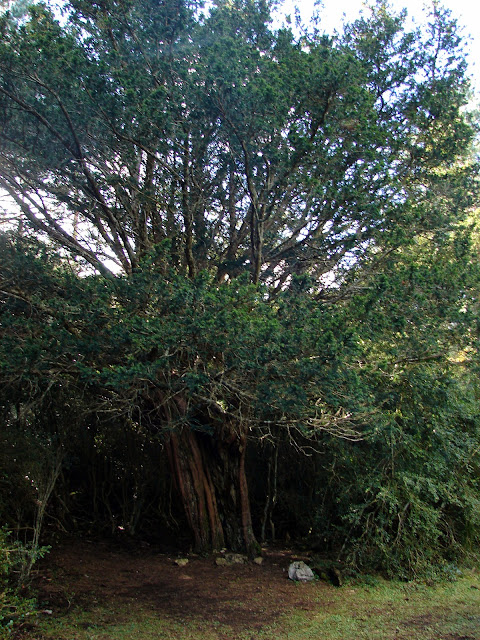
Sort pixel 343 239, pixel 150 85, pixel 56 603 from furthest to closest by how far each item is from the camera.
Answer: pixel 343 239 → pixel 150 85 → pixel 56 603

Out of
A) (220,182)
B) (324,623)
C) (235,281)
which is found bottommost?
(324,623)

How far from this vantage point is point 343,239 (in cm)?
576

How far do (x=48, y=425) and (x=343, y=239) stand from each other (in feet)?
14.1

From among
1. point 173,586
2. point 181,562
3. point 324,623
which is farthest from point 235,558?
point 324,623

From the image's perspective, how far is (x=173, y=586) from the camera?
553 centimetres

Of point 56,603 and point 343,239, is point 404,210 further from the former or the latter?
point 56,603

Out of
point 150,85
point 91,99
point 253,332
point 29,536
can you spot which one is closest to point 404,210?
point 253,332

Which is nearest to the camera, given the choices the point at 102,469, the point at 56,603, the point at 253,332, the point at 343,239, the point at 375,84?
the point at 253,332

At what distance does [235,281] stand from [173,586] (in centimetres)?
343

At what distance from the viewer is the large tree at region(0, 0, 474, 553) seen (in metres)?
4.39

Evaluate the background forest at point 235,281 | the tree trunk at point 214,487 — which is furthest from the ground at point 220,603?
the background forest at point 235,281

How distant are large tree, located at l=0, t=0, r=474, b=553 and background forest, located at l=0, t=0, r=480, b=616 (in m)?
0.03

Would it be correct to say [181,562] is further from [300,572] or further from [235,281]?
[235,281]

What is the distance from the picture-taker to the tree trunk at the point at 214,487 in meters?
6.64
